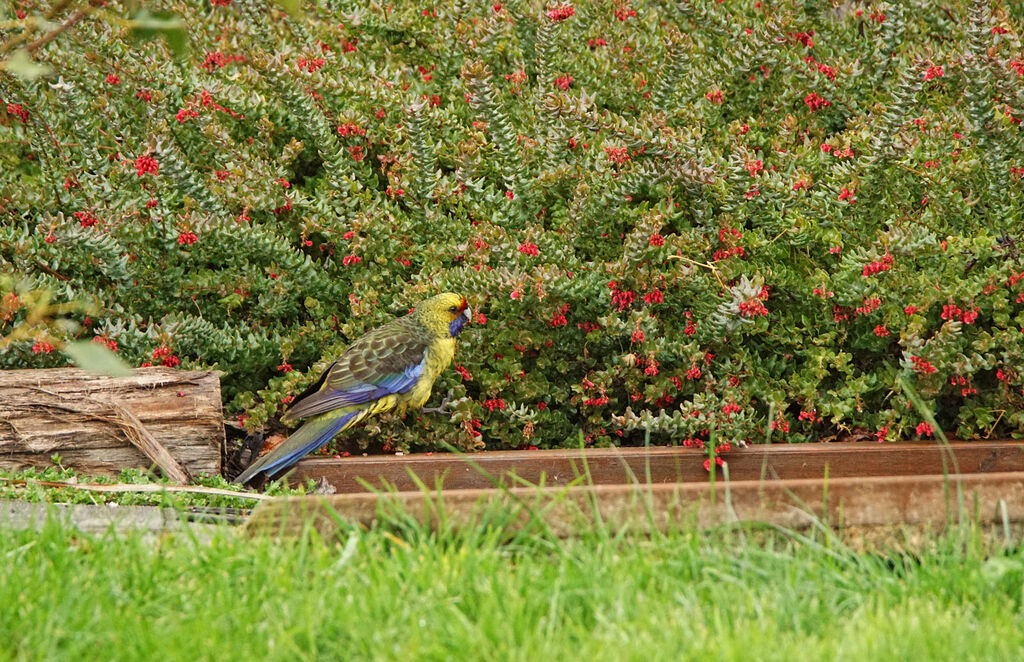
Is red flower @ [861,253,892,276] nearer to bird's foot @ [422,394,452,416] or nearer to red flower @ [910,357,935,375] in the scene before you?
red flower @ [910,357,935,375]

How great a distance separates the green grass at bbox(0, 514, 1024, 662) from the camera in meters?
2.09

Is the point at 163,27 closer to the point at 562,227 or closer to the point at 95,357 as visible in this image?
the point at 95,357

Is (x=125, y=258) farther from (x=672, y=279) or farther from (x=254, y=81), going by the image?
(x=672, y=279)

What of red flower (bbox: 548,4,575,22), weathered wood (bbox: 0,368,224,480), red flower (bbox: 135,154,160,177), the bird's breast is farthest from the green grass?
red flower (bbox: 548,4,575,22)

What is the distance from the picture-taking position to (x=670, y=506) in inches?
105

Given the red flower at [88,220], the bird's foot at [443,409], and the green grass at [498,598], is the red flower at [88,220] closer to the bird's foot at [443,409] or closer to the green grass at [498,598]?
the bird's foot at [443,409]

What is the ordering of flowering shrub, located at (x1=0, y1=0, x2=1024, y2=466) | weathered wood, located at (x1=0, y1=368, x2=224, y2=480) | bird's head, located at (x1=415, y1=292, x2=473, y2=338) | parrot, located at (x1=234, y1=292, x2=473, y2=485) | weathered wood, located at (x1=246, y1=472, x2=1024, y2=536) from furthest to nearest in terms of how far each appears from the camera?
bird's head, located at (x1=415, y1=292, x2=473, y2=338) < flowering shrub, located at (x1=0, y1=0, x2=1024, y2=466) < parrot, located at (x1=234, y1=292, x2=473, y2=485) < weathered wood, located at (x1=0, y1=368, x2=224, y2=480) < weathered wood, located at (x1=246, y1=472, x2=1024, y2=536)

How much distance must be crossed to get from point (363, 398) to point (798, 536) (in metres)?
2.04

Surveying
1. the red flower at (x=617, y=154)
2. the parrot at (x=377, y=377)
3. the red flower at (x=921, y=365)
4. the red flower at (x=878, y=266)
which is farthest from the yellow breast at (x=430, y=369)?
the red flower at (x=921, y=365)

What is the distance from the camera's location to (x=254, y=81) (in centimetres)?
512

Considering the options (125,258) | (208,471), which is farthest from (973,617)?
(125,258)

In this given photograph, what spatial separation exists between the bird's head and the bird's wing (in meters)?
0.08

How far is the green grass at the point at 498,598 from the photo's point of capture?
2092 mm

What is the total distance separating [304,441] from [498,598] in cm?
196
